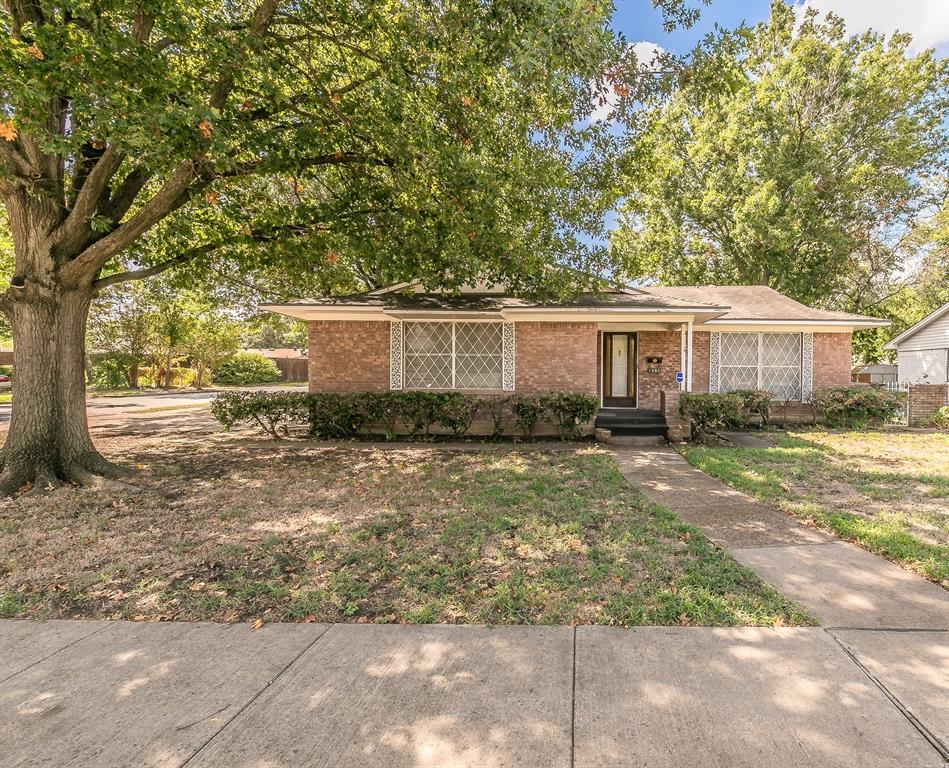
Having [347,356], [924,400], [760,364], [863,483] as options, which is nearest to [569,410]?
[863,483]

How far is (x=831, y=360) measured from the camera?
43.4 ft

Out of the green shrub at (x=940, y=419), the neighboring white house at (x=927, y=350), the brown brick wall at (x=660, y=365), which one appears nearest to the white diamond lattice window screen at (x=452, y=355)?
the brown brick wall at (x=660, y=365)

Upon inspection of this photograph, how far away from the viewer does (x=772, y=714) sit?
2312mm

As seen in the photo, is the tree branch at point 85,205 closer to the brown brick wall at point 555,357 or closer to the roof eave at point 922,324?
the brown brick wall at point 555,357

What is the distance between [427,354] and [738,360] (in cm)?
867

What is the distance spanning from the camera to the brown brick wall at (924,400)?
13258 mm

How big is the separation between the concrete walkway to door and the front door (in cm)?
747

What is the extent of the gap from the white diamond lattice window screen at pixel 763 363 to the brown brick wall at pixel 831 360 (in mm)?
475

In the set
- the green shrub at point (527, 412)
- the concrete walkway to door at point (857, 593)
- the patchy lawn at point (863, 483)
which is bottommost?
the concrete walkway to door at point (857, 593)

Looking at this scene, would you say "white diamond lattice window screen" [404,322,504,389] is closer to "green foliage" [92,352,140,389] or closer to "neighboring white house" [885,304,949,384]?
"neighboring white house" [885,304,949,384]

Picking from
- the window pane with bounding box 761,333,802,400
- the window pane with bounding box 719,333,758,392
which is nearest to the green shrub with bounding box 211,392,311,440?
the window pane with bounding box 719,333,758,392

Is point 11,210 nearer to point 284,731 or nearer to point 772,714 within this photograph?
point 284,731

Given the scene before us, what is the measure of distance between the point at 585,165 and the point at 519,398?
15.8 ft

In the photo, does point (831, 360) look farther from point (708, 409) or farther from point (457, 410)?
point (457, 410)
